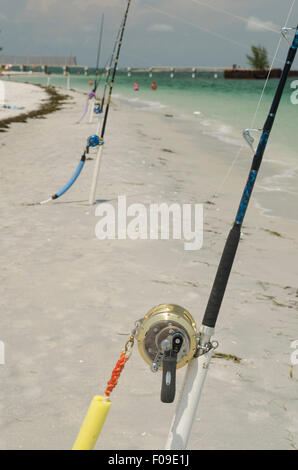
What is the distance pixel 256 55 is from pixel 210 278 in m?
99.2

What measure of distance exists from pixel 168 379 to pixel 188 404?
17cm

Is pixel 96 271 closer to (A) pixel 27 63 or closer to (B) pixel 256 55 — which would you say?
(B) pixel 256 55

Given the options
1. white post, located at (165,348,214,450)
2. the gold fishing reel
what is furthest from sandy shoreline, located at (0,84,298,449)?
the gold fishing reel

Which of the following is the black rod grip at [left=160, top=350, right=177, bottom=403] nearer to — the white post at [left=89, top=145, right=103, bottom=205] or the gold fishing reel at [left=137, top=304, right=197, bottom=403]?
the gold fishing reel at [left=137, top=304, right=197, bottom=403]

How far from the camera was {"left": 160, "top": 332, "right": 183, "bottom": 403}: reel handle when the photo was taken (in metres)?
1.93

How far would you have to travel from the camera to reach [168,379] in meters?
1.92
